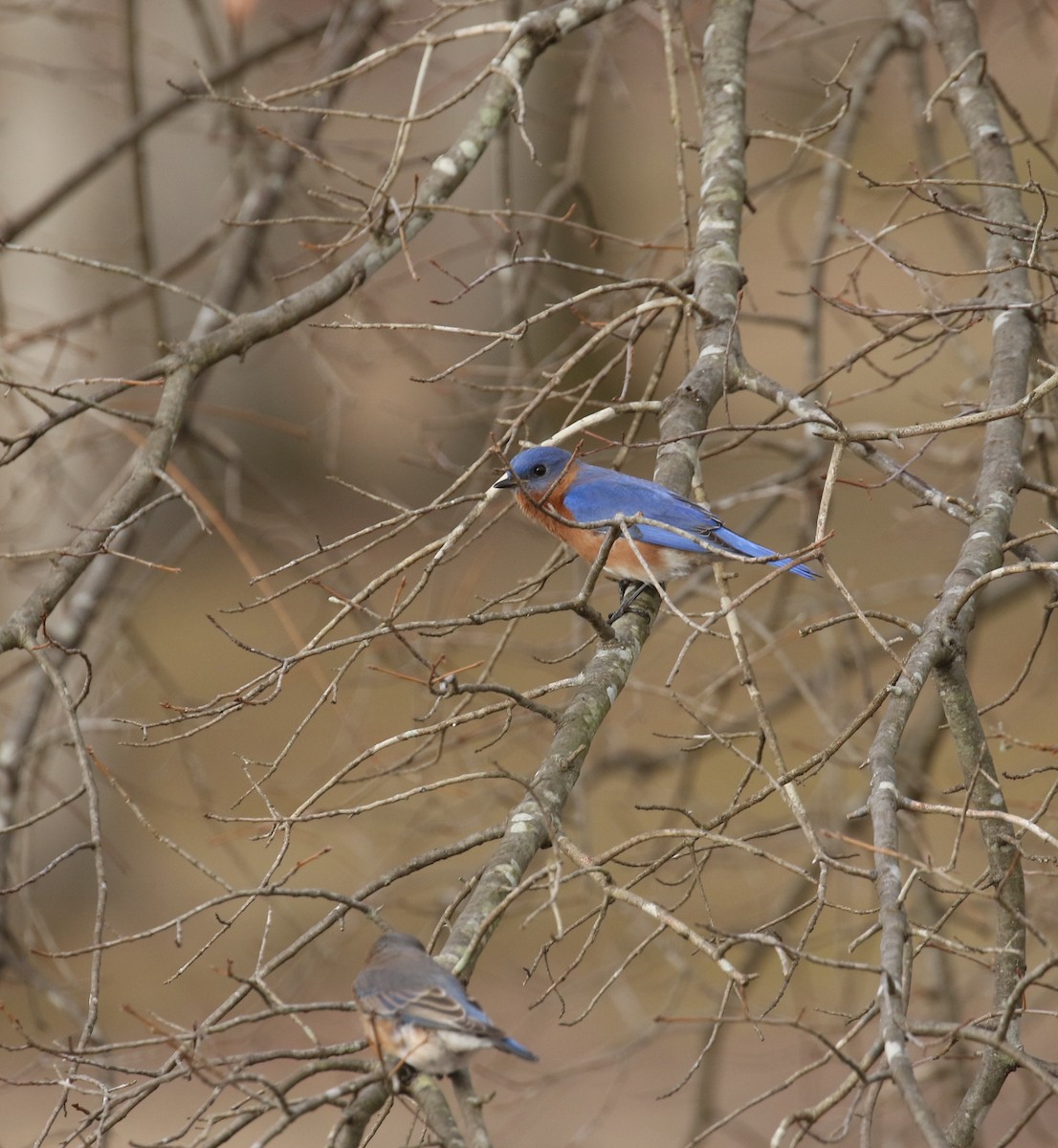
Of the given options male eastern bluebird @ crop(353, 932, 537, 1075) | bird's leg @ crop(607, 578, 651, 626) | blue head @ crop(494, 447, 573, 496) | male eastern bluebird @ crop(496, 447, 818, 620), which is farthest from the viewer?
blue head @ crop(494, 447, 573, 496)

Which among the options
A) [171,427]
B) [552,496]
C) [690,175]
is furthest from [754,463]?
[171,427]

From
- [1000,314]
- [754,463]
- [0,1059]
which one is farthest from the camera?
[754,463]

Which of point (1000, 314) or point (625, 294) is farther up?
point (625, 294)

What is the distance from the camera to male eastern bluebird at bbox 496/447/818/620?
4.01 metres

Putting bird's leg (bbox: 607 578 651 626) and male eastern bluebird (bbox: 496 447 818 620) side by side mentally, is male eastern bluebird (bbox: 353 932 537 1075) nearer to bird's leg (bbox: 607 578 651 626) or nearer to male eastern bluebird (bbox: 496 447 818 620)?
bird's leg (bbox: 607 578 651 626)

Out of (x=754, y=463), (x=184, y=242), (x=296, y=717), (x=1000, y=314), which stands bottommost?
(x=1000, y=314)

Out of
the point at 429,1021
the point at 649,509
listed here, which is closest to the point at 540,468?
the point at 649,509

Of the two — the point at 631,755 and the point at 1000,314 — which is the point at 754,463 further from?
the point at 1000,314

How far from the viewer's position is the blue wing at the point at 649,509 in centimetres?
385

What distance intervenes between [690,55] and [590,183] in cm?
1116

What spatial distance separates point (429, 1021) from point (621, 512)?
182 cm

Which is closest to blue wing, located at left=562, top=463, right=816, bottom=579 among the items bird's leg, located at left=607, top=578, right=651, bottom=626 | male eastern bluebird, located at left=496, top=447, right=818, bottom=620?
male eastern bluebird, located at left=496, top=447, right=818, bottom=620

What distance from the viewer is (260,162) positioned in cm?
613

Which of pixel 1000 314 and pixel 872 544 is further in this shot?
pixel 872 544
